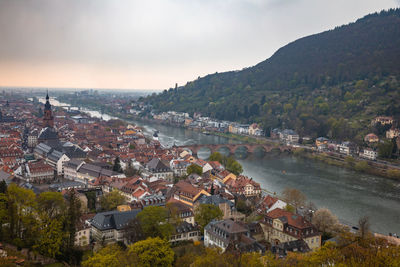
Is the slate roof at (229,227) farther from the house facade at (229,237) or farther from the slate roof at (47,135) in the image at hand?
the slate roof at (47,135)

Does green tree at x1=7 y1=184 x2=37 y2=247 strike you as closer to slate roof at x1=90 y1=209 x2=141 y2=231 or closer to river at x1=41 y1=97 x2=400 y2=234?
slate roof at x1=90 y1=209 x2=141 y2=231

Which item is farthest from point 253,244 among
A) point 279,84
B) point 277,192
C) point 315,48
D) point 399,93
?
point 315,48

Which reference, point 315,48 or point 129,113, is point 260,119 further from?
point 315,48

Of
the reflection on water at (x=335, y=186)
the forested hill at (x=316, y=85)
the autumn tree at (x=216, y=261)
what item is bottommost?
the reflection on water at (x=335, y=186)

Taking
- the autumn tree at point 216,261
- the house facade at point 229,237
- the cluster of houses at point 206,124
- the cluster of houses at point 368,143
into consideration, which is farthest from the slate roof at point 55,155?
the cluster of houses at point 206,124

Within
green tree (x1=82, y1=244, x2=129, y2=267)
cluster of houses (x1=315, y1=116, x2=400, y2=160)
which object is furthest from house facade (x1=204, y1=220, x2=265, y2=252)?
cluster of houses (x1=315, y1=116, x2=400, y2=160)

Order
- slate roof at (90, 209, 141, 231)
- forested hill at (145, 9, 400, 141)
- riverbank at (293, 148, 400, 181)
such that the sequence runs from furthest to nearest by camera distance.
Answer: forested hill at (145, 9, 400, 141)
riverbank at (293, 148, 400, 181)
slate roof at (90, 209, 141, 231)
